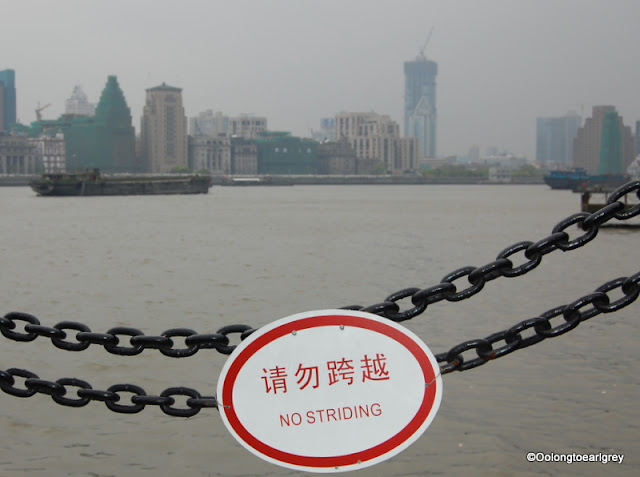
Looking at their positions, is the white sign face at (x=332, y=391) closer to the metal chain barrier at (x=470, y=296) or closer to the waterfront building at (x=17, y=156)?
the metal chain barrier at (x=470, y=296)

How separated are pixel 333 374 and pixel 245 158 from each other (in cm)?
→ 17034

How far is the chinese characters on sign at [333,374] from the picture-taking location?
237 centimetres

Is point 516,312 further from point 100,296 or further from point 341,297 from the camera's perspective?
point 100,296

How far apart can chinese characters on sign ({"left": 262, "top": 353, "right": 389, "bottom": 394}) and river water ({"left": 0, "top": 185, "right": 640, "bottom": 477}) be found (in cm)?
250

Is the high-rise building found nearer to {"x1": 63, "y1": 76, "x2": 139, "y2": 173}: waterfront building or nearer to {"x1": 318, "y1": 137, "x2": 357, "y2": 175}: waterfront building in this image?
{"x1": 63, "y1": 76, "x2": 139, "y2": 173}: waterfront building

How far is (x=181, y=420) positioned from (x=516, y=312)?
5552 millimetres

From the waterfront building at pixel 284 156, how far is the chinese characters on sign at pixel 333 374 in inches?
6764

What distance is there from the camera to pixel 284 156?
6855 inches

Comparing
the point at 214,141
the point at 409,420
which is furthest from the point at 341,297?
the point at 214,141

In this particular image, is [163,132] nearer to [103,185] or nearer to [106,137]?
[106,137]

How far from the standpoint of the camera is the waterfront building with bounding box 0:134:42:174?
146250 millimetres

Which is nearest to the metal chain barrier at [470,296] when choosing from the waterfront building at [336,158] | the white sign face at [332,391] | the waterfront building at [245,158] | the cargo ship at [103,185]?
the white sign face at [332,391]

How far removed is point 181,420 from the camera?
571 cm

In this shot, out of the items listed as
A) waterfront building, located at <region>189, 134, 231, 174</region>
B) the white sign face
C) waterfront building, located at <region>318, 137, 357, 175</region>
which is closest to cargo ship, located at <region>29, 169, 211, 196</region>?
the white sign face
